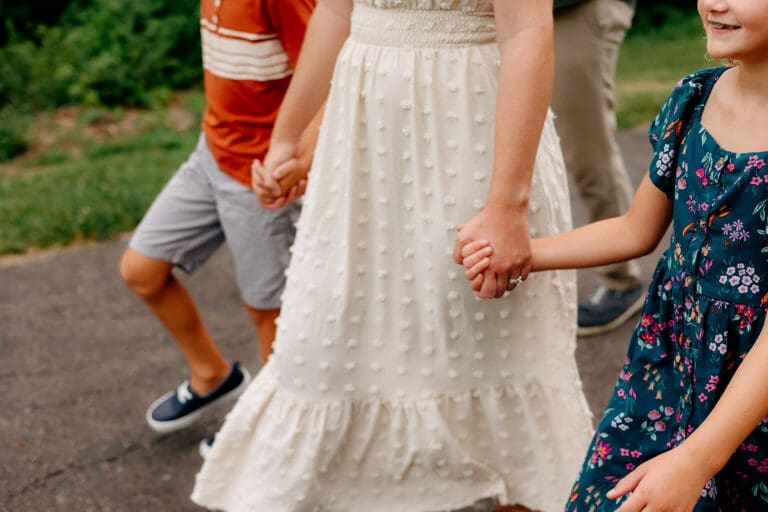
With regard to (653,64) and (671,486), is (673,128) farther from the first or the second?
(653,64)

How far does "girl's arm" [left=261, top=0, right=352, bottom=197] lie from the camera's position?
2.63 meters

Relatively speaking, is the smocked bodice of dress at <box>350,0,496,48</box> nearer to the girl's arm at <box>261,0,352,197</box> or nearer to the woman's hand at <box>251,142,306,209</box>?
the girl's arm at <box>261,0,352,197</box>

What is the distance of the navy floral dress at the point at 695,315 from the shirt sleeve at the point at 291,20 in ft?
3.91

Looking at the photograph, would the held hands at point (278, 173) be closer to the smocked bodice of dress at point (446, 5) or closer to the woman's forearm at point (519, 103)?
the smocked bodice of dress at point (446, 5)

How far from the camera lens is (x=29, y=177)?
6934 mm

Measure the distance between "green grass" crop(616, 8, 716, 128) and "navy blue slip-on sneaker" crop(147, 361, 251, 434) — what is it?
4.72m

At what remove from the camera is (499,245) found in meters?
2.23

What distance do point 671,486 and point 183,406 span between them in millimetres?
2118

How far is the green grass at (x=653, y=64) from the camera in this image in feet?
28.0

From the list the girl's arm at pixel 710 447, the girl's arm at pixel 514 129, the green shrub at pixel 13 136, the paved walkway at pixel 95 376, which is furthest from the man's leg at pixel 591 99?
the green shrub at pixel 13 136

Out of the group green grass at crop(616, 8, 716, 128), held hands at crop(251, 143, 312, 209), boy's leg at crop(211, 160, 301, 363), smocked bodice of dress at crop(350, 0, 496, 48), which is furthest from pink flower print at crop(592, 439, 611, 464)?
green grass at crop(616, 8, 716, 128)

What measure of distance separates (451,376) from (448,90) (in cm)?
68

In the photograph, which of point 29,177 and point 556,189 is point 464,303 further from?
point 29,177

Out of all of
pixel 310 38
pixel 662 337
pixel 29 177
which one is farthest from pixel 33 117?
pixel 662 337
